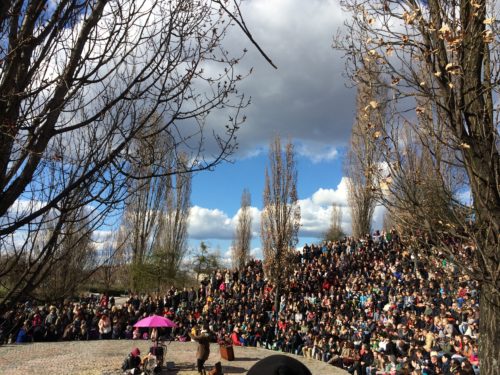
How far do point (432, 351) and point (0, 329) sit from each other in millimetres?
10898

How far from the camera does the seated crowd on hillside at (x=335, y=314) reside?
12.5m

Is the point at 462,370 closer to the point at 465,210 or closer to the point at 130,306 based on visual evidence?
the point at 465,210

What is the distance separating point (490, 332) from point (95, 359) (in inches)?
448

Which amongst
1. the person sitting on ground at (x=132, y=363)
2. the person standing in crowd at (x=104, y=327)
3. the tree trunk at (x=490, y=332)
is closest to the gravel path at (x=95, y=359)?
the person sitting on ground at (x=132, y=363)

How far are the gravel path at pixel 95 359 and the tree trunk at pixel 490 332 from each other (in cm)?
818

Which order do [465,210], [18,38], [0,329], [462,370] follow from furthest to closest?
[462,370] → [465,210] → [0,329] → [18,38]

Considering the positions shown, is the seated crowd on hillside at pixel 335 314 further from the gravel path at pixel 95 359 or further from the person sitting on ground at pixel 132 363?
the person sitting on ground at pixel 132 363

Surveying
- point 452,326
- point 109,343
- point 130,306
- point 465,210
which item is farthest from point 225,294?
point 465,210

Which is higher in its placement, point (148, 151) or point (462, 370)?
point (148, 151)

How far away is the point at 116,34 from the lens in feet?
10.1

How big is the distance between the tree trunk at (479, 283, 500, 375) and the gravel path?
322 inches

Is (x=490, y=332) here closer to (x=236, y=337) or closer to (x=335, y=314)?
(x=335, y=314)

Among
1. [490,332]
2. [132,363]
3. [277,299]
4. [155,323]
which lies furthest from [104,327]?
[490,332]

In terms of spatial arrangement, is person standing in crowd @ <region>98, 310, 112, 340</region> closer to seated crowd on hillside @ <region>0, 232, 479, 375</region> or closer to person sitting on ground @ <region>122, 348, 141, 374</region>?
seated crowd on hillside @ <region>0, 232, 479, 375</region>
